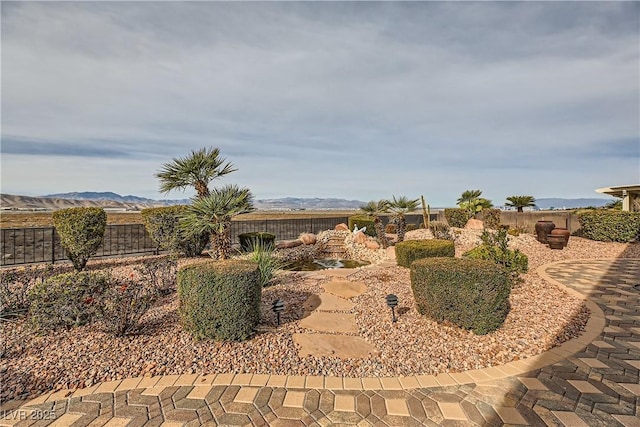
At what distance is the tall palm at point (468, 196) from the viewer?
51.6ft

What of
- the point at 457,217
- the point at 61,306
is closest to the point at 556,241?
the point at 457,217

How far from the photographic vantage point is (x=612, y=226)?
36.0 ft

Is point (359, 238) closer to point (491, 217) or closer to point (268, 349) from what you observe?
point (491, 217)

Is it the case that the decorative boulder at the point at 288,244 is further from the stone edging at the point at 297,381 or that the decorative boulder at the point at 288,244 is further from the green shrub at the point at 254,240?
the stone edging at the point at 297,381

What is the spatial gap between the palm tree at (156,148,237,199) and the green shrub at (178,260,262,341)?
2885 mm

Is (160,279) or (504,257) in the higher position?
(504,257)

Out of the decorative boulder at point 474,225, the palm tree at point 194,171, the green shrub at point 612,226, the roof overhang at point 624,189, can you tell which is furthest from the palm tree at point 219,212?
the roof overhang at point 624,189

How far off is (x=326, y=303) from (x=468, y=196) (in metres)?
14.0

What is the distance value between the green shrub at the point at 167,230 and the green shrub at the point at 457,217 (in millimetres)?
12460

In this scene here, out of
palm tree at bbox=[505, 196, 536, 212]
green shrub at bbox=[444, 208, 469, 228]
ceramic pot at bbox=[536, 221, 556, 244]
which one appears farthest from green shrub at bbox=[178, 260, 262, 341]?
palm tree at bbox=[505, 196, 536, 212]

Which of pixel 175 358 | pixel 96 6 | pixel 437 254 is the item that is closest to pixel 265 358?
pixel 175 358

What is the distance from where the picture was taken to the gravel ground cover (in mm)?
2727

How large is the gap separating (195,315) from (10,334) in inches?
92.9

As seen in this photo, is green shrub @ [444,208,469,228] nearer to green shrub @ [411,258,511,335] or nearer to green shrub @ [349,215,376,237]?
green shrub @ [349,215,376,237]
